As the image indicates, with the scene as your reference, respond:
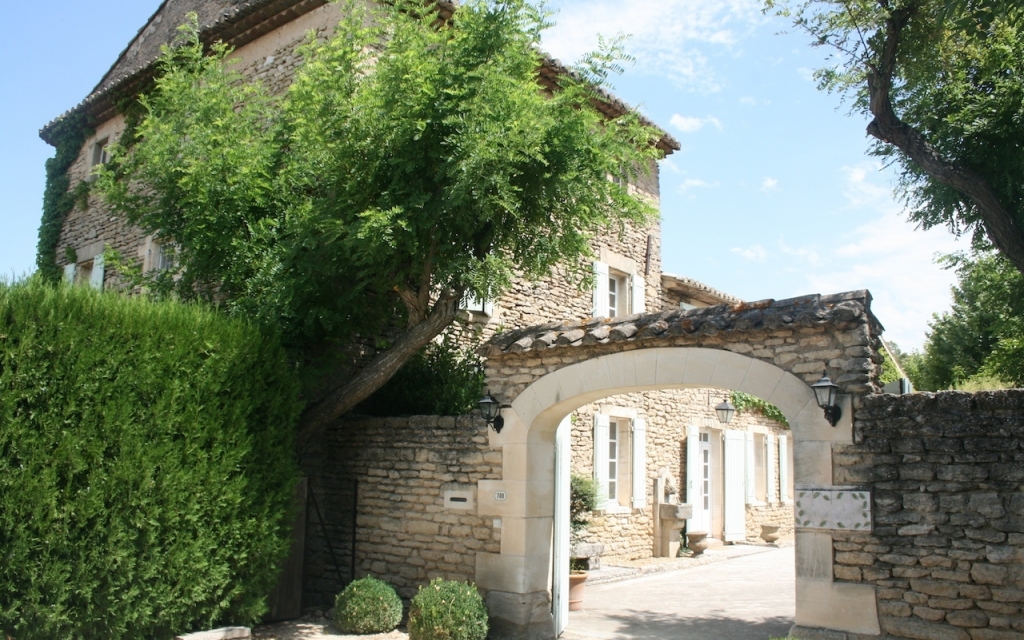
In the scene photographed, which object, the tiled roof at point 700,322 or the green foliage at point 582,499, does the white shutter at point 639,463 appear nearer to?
the green foliage at point 582,499

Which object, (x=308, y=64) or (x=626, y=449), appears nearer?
A: (x=308, y=64)

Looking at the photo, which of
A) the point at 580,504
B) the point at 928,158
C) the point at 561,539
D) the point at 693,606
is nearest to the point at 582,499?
the point at 580,504

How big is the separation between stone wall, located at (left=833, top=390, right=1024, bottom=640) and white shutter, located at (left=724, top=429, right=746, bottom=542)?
31.9ft

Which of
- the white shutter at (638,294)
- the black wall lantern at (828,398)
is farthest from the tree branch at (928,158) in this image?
the white shutter at (638,294)

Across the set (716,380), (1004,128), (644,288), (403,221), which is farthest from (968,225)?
(403,221)

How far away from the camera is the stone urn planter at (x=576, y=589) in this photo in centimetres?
888

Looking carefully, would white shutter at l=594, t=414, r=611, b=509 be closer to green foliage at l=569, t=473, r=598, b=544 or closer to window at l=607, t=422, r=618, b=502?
window at l=607, t=422, r=618, b=502

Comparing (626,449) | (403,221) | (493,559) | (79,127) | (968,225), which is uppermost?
(79,127)

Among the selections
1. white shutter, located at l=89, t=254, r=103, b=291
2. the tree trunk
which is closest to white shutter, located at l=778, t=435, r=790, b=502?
the tree trunk

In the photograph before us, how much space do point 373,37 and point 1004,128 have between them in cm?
651

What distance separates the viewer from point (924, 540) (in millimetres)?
5895

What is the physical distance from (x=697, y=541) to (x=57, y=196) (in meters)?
12.9

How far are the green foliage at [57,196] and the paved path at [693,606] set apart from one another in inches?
434

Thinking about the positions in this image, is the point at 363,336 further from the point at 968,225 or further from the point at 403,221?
the point at 968,225
